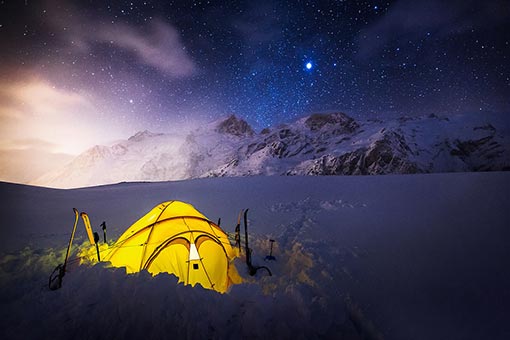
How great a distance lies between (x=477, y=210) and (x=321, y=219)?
4640 mm

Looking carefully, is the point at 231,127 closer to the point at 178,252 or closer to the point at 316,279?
the point at 178,252

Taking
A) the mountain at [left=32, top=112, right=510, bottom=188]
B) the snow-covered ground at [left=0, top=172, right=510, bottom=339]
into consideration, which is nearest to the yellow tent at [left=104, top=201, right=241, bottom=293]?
the snow-covered ground at [left=0, top=172, right=510, bottom=339]

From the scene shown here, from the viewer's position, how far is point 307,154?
14975cm

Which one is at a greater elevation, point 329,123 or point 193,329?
point 329,123

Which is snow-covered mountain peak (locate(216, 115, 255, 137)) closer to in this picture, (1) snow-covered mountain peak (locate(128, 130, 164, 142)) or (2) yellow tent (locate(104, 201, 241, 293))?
(1) snow-covered mountain peak (locate(128, 130, 164, 142))

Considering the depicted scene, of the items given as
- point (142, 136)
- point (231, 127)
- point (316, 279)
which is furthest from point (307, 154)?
point (316, 279)

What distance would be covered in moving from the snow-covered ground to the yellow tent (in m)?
0.78

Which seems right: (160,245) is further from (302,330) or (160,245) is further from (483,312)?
(483,312)

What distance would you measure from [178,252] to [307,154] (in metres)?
150

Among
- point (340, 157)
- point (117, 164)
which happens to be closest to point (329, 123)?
point (340, 157)

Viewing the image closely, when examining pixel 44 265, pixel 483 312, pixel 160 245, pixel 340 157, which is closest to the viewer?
pixel 483 312

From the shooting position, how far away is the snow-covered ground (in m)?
2.44

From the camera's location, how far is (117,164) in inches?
5458

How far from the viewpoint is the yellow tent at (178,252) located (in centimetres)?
468
